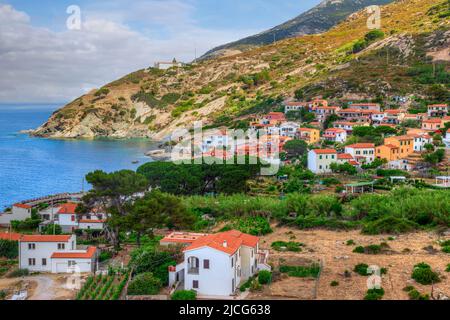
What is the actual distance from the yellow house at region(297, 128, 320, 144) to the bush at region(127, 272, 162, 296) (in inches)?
1471

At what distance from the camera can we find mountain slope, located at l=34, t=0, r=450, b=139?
229ft

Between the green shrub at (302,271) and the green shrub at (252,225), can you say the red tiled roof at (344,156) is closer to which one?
the green shrub at (252,225)

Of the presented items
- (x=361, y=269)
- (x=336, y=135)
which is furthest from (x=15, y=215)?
(x=336, y=135)

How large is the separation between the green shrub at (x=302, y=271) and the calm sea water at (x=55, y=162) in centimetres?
2915

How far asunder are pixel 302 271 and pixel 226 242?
3487mm

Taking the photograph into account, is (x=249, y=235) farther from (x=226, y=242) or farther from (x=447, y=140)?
(x=447, y=140)

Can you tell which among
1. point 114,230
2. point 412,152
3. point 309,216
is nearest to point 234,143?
point 412,152

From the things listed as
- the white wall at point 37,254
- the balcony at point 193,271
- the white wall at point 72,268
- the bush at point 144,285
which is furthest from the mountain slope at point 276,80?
the balcony at point 193,271

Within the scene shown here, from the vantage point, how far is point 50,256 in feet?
65.2

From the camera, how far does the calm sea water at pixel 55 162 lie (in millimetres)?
47844
